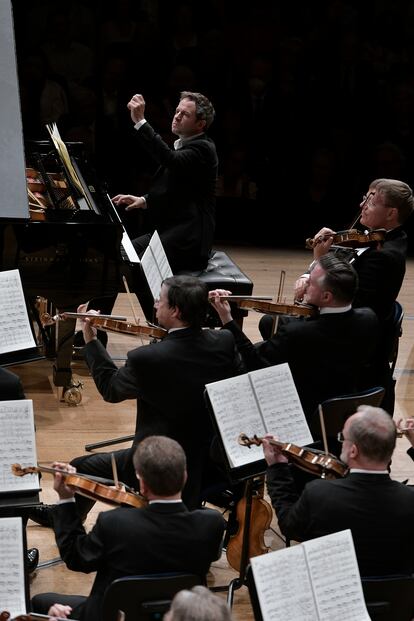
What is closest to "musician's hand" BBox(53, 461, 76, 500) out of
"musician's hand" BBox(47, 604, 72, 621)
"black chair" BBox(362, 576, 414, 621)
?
"musician's hand" BBox(47, 604, 72, 621)

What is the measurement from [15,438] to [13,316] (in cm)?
94

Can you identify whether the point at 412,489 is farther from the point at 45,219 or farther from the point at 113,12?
the point at 113,12

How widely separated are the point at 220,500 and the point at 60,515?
148 centimetres

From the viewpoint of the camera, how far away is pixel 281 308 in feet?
14.9

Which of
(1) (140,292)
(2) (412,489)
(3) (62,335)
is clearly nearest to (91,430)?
(3) (62,335)

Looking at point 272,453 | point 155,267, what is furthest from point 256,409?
point 155,267

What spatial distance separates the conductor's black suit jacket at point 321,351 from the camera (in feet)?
14.3

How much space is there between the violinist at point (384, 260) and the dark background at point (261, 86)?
13.3ft

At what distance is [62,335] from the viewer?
19.0 feet

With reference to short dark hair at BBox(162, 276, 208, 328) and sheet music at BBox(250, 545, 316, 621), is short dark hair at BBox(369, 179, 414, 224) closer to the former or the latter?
short dark hair at BBox(162, 276, 208, 328)

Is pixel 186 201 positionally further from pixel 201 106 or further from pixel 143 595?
pixel 143 595

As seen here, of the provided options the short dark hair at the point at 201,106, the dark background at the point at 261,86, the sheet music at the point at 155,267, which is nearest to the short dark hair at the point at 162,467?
the sheet music at the point at 155,267

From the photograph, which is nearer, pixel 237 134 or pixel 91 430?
pixel 91 430

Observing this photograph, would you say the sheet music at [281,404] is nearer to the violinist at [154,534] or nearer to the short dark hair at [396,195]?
the violinist at [154,534]
